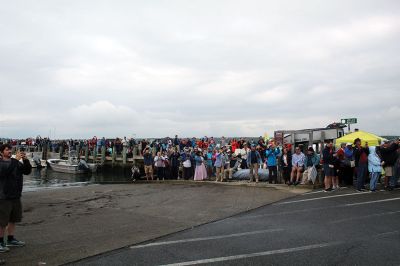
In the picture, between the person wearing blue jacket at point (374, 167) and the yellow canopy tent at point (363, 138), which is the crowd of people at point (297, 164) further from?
the yellow canopy tent at point (363, 138)

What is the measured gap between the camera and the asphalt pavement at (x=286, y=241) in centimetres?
588

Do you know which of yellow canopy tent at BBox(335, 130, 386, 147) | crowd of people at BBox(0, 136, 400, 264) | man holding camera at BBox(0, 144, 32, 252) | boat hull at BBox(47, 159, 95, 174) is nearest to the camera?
man holding camera at BBox(0, 144, 32, 252)

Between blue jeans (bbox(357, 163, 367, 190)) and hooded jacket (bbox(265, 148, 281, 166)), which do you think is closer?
blue jeans (bbox(357, 163, 367, 190))

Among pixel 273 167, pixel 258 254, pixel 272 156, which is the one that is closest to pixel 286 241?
pixel 258 254

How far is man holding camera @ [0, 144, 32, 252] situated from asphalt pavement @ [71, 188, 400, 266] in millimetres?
1716

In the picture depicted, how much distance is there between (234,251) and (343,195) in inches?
269

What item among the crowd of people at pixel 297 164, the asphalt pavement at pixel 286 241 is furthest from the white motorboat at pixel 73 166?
the asphalt pavement at pixel 286 241

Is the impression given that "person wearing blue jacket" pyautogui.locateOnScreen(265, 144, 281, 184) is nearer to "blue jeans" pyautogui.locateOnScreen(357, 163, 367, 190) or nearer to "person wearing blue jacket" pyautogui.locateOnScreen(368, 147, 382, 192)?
"blue jeans" pyautogui.locateOnScreen(357, 163, 367, 190)

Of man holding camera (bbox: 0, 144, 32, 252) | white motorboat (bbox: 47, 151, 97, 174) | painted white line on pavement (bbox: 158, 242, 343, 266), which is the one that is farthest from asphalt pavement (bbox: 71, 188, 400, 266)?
white motorboat (bbox: 47, 151, 97, 174)

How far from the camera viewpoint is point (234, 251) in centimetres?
634

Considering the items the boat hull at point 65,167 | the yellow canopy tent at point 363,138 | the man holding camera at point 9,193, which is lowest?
the boat hull at point 65,167

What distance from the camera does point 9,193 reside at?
6559 millimetres

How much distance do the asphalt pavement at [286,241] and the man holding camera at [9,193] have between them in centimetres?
172

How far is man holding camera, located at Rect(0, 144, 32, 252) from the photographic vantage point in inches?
256
